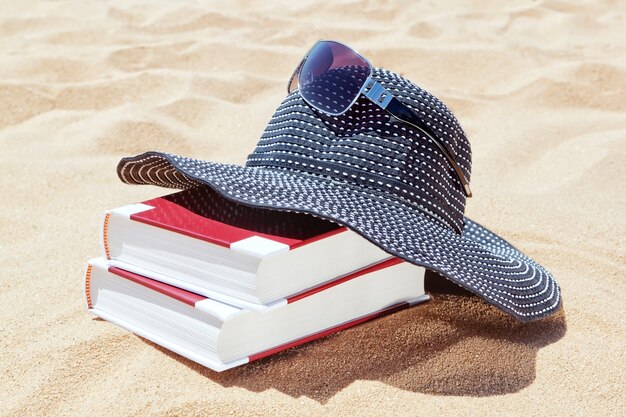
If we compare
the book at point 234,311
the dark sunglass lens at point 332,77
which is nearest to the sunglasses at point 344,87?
the dark sunglass lens at point 332,77

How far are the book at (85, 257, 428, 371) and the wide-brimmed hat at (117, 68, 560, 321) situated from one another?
0.41ft

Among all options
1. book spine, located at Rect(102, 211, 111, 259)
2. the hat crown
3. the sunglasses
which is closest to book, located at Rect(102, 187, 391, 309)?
book spine, located at Rect(102, 211, 111, 259)

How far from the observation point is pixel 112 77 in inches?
116

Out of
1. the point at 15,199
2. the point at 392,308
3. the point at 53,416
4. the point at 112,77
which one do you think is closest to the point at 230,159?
the point at 15,199

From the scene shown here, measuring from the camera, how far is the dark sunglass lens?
4.48 feet

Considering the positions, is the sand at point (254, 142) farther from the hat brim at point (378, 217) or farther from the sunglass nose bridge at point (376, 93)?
the sunglass nose bridge at point (376, 93)

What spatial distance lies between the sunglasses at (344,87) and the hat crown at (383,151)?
11mm

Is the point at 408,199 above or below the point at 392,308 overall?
above

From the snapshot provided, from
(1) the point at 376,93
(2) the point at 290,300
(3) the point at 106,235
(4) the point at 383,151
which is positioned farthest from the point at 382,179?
(3) the point at 106,235

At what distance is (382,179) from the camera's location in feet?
4.24

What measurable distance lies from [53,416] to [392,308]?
59 centimetres

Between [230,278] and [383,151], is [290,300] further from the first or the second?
[383,151]

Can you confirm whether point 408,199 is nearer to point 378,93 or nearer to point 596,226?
point 378,93

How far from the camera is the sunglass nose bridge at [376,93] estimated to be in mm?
1331
